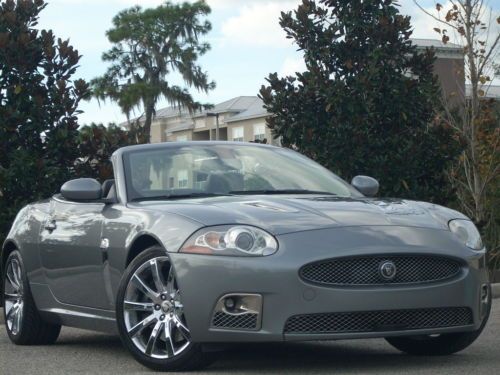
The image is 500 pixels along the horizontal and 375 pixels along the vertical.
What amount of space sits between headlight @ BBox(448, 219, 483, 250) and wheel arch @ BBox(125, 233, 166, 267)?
1786 mm

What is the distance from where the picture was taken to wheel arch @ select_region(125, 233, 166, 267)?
7441 mm

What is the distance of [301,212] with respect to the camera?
23.5 feet

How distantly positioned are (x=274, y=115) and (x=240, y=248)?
31.0 ft

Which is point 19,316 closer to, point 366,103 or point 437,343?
point 437,343

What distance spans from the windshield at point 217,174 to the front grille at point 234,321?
1.32 metres

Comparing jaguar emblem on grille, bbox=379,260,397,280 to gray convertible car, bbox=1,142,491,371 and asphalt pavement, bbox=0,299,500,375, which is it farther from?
asphalt pavement, bbox=0,299,500,375

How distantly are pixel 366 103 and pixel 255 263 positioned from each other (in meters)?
8.58

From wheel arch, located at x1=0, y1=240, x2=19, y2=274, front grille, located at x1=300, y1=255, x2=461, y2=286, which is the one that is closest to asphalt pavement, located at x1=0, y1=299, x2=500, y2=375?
front grille, located at x1=300, y1=255, x2=461, y2=286

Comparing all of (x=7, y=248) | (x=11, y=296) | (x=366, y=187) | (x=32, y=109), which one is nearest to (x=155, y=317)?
(x=366, y=187)

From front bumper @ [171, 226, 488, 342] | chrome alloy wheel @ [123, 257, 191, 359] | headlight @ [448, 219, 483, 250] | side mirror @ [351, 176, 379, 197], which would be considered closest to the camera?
front bumper @ [171, 226, 488, 342]

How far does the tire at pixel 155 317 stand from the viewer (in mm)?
6969

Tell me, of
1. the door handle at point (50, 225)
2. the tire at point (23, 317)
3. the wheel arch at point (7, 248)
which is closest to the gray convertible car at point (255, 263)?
the door handle at point (50, 225)

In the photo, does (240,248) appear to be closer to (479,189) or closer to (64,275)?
(64,275)

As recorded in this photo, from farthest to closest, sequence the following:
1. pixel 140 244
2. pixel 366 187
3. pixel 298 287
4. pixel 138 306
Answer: pixel 366 187 → pixel 140 244 → pixel 138 306 → pixel 298 287
